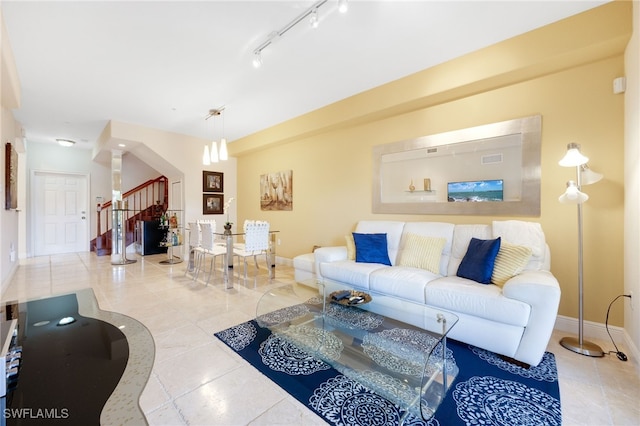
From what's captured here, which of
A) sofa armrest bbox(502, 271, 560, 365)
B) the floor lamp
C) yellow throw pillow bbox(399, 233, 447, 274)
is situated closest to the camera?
sofa armrest bbox(502, 271, 560, 365)

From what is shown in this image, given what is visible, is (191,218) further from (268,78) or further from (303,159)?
(268,78)

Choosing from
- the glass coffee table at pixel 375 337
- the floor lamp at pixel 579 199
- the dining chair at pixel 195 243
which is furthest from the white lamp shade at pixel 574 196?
the dining chair at pixel 195 243

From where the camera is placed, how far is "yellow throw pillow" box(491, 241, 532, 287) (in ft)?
7.42

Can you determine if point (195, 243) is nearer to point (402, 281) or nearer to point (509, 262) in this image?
point (402, 281)

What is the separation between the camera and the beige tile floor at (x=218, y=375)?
1.43m

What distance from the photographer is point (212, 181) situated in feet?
20.2

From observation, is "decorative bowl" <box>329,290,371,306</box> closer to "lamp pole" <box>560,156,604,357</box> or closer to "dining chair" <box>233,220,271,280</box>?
"lamp pole" <box>560,156,604,357</box>

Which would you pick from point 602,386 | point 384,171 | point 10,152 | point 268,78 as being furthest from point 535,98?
point 10,152

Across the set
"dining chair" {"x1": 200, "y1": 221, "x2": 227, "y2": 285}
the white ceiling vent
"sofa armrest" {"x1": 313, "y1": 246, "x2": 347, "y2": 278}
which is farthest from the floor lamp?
"dining chair" {"x1": 200, "y1": 221, "x2": 227, "y2": 285}

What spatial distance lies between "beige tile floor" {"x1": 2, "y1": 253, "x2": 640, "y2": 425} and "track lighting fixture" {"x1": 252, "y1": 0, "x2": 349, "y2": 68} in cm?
263

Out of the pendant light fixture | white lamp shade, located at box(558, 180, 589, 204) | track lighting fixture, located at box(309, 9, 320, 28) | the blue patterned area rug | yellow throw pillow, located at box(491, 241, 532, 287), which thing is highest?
track lighting fixture, located at box(309, 9, 320, 28)

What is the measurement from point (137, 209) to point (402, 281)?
24.2ft

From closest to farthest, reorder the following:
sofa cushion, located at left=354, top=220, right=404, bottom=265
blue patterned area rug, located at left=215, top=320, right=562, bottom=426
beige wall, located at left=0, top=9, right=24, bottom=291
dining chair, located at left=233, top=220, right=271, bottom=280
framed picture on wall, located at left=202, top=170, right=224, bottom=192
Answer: blue patterned area rug, located at left=215, top=320, right=562, bottom=426 → beige wall, located at left=0, top=9, right=24, bottom=291 → sofa cushion, located at left=354, top=220, right=404, bottom=265 → dining chair, located at left=233, top=220, right=271, bottom=280 → framed picture on wall, located at left=202, top=170, right=224, bottom=192

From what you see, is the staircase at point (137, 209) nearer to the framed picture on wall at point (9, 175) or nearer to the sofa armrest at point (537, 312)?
the framed picture on wall at point (9, 175)
